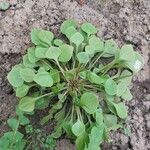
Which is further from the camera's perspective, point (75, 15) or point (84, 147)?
point (75, 15)

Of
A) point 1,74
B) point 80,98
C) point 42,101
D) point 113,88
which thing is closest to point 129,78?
point 113,88

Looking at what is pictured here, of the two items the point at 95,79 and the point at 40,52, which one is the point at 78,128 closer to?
the point at 95,79

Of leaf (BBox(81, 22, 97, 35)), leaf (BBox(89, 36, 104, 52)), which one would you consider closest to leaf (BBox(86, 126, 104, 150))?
leaf (BBox(89, 36, 104, 52))

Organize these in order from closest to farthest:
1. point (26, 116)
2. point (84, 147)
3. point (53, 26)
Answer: point (84, 147) → point (26, 116) → point (53, 26)

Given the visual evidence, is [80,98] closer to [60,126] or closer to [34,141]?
[60,126]

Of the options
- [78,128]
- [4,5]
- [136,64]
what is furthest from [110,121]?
[4,5]

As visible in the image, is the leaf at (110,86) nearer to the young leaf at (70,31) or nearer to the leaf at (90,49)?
the leaf at (90,49)

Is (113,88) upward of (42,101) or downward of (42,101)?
upward

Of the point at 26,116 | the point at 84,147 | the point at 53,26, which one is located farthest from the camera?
the point at 53,26
